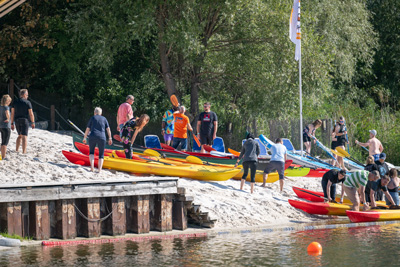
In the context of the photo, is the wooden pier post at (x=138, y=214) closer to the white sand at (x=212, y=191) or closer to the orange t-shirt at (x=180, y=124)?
the white sand at (x=212, y=191)

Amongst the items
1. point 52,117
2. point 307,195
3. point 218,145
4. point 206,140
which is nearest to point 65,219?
point 307,195

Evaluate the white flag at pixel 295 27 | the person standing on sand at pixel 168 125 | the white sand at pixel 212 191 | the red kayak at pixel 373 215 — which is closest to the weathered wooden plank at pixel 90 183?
the white sand at pixel 212 191

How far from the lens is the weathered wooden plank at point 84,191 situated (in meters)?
12.3

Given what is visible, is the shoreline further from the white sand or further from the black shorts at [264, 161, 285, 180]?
the black shorts at [264, 161, 285, 180]

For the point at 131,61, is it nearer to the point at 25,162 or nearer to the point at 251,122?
the point at 251,122

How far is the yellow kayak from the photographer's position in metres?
16.8

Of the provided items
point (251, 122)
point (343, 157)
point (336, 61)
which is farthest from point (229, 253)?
point (336, 61)

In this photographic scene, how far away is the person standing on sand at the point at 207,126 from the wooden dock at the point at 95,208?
607 centimetres

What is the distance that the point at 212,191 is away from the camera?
16.4m

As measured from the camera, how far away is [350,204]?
16844 mm

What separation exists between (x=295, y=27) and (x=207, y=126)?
4393 millimetres

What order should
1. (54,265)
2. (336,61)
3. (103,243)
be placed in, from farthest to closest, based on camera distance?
(336,61) → (103,243) → (54,265)

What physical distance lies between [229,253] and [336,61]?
18.3 m

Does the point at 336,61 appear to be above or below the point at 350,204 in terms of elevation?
above
